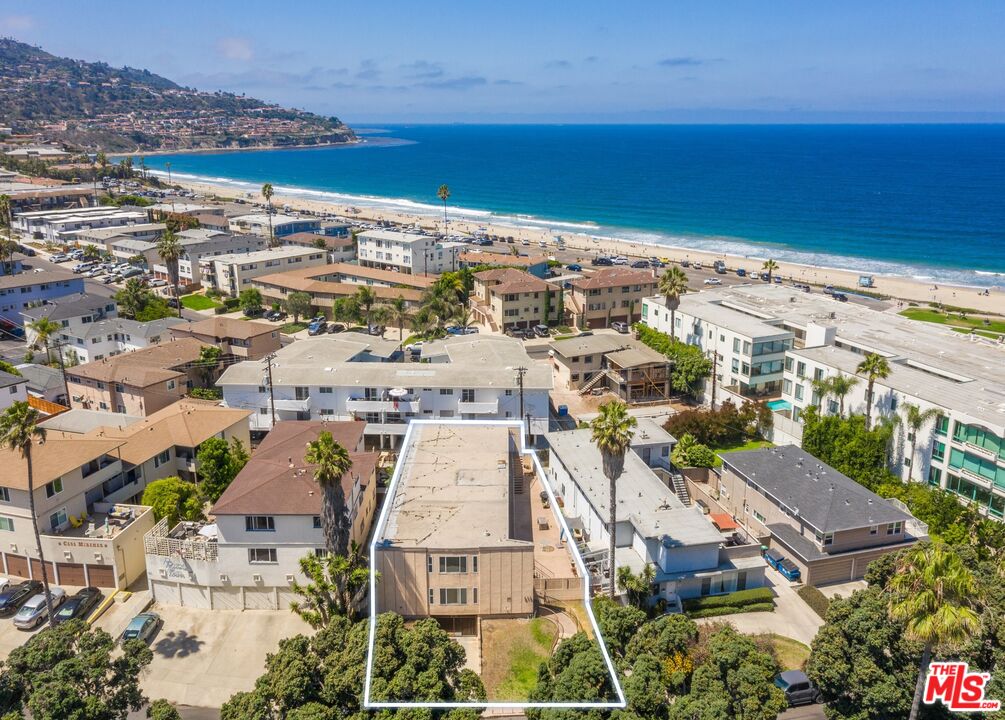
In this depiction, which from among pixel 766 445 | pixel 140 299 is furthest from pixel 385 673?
pixel 140 299

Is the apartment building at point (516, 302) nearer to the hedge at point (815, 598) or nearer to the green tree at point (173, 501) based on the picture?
the green tree at point (173, 501)

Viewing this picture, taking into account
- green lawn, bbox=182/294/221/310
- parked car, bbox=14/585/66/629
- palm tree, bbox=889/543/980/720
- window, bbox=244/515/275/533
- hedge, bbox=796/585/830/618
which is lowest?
hedge, bbox=796/585/830/618

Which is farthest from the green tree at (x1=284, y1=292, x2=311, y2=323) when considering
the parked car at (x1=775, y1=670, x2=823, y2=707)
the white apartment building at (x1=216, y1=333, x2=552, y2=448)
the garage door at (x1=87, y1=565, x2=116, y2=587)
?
the parked car at (x1=775, y1=670, x2=823, y2=707)

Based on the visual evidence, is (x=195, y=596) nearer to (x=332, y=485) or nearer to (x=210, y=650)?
(x=210, y=650)

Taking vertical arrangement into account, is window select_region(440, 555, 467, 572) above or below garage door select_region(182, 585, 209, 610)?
above

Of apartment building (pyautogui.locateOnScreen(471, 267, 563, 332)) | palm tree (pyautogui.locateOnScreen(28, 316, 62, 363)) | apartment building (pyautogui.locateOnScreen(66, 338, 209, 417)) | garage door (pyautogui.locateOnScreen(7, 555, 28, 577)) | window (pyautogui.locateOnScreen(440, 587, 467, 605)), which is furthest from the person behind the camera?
apartment building (pyautogui.locateOnScreen(471, 267, 563, 332))

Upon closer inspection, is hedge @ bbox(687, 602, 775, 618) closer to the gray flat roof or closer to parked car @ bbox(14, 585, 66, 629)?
the gray flat roof
